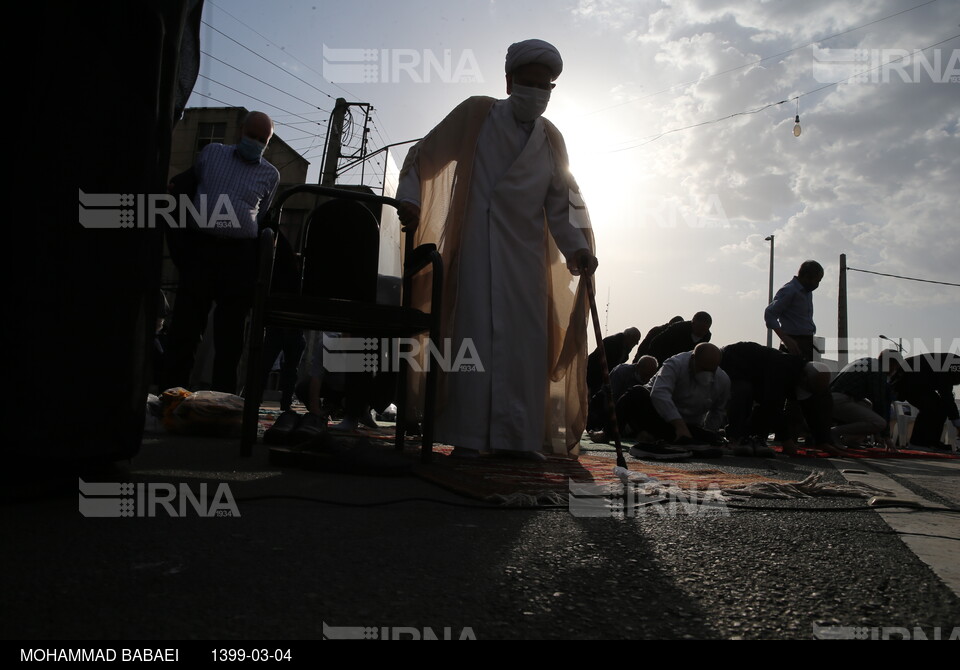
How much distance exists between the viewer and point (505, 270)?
358 cm

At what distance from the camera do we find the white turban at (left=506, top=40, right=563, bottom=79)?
3.62 m

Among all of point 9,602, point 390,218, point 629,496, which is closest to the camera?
point 9,602

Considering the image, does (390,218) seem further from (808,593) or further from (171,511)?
(808,593)

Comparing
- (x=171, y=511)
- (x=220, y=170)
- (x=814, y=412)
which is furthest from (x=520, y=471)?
(x=814, y=412)

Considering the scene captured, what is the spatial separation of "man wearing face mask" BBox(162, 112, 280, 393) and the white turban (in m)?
1.61

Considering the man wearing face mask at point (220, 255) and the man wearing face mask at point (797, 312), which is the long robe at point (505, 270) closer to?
the man wearing face mask at point (220, 255)

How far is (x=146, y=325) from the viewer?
158 cm

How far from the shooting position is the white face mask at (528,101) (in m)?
3.68

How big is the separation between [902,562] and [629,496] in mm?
776

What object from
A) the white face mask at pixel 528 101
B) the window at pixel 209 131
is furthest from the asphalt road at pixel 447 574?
the window at pixel 209 131

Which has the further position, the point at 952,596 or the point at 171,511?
the point at 171,511

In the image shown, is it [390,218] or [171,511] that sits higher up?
[390,218]

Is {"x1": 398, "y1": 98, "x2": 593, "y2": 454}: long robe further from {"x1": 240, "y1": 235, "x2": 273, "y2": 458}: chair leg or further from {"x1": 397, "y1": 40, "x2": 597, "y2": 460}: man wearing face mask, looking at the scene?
{"x1": 240, "y1": 235, "x2": 273, "y2": 458}: chair leg

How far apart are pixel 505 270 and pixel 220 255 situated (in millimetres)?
1569
